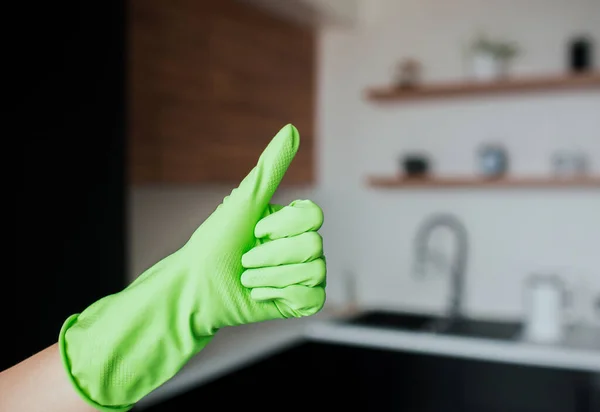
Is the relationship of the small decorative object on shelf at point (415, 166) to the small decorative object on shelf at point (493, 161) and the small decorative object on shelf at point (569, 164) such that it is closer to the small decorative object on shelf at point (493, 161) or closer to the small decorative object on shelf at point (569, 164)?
the small decorative object on shelf at point (493, 161)

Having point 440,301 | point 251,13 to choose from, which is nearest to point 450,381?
point 440,301

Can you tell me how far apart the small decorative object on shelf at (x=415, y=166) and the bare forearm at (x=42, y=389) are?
245 centimetres

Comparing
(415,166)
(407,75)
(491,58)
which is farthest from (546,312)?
(407,75)

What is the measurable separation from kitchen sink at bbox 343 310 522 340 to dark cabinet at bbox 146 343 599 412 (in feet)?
0.51

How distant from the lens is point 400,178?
3.14 metres

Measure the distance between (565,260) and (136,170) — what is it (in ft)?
6.17

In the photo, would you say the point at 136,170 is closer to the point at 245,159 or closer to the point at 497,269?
the point at 245,159

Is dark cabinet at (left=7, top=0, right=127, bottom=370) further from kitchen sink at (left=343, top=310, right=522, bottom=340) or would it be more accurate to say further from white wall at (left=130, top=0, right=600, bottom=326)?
kitchen sink at (left=343, top=310, right=522, bottom=340)

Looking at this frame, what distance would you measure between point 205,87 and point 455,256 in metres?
1.43

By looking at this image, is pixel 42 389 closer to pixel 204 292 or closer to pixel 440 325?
pixel 204 292

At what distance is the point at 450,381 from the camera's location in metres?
2.53

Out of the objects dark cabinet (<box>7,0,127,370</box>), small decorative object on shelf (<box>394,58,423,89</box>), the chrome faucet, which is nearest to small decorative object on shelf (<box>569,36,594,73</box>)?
small decorative object on shelf (<box>394,58,423,89</box>)

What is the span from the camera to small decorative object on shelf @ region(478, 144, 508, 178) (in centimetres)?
292

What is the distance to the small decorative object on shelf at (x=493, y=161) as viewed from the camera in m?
2.92
